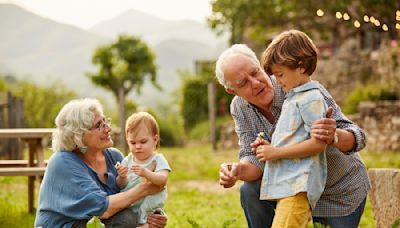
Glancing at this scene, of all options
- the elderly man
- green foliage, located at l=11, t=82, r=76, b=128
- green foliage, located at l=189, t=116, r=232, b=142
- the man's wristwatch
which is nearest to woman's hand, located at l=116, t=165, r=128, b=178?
the elderly man

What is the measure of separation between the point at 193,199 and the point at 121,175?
178 inches

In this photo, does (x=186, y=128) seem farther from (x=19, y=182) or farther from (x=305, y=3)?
(x=19, y=182)

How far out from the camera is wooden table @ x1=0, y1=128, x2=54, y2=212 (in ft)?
21.5

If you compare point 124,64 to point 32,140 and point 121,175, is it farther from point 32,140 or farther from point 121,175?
point 121,175

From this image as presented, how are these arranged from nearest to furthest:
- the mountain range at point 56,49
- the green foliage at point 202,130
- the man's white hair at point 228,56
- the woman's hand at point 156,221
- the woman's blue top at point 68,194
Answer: the man's white hair at point 228,56 → the woman's blue top at point 68,194 → the woman's hand at point 156,221 → the green foliage at point 202,130 → the mountain range at point 56,49

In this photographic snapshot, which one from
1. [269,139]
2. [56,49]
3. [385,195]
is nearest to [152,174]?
[269,139]

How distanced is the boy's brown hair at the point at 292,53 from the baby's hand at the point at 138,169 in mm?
867

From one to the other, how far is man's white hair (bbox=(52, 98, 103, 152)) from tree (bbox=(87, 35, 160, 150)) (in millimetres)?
17200

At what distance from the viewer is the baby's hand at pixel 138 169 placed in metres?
4.07

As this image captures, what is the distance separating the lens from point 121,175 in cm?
430

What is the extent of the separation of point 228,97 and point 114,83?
4038mm

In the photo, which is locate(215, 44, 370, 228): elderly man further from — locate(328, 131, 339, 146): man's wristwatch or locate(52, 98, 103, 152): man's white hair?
locate(52, 98, 103, 152): man's white hair

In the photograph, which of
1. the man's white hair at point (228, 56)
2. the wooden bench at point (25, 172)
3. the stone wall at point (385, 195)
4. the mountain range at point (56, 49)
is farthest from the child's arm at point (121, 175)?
the mountain range at point (56, 49)

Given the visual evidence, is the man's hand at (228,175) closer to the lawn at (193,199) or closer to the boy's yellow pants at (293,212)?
the lawn at (193,199)
